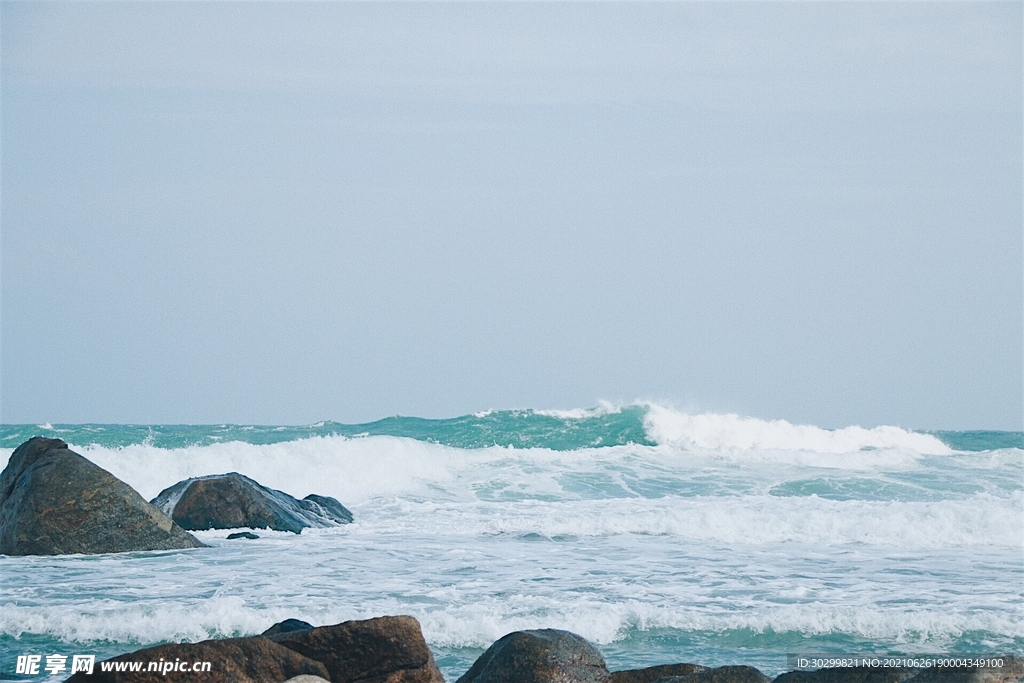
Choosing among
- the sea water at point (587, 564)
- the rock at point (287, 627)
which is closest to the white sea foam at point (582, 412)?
the sea water at point (587, 564)

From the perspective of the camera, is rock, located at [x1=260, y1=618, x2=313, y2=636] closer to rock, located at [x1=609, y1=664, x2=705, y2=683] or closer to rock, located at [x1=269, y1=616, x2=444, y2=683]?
rock, located at [x1=269, y1=616, x2=444, y2=683]

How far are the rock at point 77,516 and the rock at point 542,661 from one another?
6.11 metres

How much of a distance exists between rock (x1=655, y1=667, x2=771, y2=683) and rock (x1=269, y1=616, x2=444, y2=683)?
1.48 meters

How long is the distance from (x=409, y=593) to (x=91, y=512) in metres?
4.14

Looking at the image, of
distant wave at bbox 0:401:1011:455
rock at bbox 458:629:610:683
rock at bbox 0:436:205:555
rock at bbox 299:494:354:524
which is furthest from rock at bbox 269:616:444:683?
distant wave at bbox 0:401:1011:455

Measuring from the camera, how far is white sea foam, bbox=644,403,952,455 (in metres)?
26.8

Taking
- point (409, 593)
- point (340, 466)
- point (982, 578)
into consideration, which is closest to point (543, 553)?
point (409, 593)

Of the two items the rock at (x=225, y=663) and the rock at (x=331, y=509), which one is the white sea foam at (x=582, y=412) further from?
the rock at (x=225, y=663)

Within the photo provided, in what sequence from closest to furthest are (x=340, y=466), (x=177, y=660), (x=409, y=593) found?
(x=177, y=660) < (x=409, y=593) < (x=340, y=466)

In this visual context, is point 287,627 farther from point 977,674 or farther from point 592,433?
point 592,433

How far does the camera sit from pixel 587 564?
10.3 m

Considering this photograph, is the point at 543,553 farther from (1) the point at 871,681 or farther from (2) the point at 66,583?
(1) the point at 871,681

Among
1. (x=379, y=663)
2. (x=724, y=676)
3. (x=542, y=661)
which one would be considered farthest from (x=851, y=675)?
(x=379, y=663)

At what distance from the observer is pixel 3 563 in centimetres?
991
